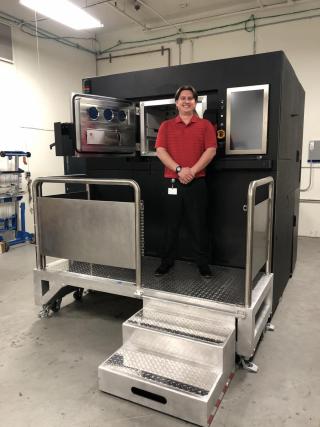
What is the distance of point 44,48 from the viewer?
241 inches

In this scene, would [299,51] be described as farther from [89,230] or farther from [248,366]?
[248,366]

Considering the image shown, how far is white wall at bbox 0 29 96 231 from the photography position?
5539mm

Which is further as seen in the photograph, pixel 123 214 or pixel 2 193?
pixel 2 193

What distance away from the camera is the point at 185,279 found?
107 inches

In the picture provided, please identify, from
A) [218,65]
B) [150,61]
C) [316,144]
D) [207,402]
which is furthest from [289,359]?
[150,61]

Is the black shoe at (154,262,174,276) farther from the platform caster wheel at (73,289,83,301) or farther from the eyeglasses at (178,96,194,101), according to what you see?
the eyeglasses at (178,96,194,101)

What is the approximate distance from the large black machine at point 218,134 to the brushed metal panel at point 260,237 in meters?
0.30

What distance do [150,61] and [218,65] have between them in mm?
4431

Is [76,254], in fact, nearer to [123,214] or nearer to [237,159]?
[123,214]

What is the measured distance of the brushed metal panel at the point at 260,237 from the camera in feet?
7.28

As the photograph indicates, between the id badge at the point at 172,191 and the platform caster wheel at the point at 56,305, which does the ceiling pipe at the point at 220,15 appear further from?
the platform caster wheel at the point at 56,305

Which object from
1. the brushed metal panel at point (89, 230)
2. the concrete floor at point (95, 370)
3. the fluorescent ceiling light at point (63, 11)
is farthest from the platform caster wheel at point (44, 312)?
the fluorescent ceiling light at point (63, 11)

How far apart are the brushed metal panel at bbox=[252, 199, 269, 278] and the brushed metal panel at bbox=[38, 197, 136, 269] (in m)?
0.81

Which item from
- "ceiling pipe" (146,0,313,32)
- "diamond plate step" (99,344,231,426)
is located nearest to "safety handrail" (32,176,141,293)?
"diamond plate step" (99,344,231,426)
